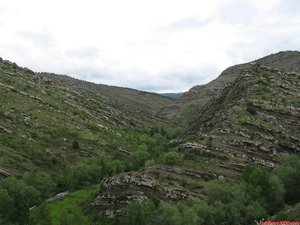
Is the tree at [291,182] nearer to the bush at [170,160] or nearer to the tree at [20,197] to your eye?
the bush at [170,160]

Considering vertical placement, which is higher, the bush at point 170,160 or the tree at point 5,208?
the bush at point 170,160

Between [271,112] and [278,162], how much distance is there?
70.0 ft

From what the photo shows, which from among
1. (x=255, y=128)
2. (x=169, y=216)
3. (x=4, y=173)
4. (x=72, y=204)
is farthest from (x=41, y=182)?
(x=255, y=128)

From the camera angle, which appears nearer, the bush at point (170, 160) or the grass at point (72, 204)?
the grass at point (72, 204)

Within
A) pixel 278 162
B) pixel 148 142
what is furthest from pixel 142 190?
pixel 148 142

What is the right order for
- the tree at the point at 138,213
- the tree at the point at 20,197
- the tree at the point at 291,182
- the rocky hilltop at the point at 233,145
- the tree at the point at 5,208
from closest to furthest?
the tree at the point at 138,213 < the tree at the point at 5,208 < the tree at the point at 20,197 < the tree at the point at 291,182 < the rocky hilltop at the point at 233,145

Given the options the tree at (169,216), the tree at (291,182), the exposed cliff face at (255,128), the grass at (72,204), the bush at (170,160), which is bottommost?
the grass at (72,204)

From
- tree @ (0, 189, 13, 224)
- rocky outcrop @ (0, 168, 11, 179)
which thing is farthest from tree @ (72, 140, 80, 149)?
tree @ (0, 189, 13, 224)

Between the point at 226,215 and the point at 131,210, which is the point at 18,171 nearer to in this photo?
the point at 131,210

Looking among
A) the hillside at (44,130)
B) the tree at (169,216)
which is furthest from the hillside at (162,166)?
the hillside at (44,130)

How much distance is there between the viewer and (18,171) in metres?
118

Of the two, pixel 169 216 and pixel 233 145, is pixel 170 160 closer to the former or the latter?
pixel 233 145

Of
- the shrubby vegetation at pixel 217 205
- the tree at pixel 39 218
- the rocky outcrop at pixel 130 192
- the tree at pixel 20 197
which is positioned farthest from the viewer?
the rocky outcrop at pixel 130 192

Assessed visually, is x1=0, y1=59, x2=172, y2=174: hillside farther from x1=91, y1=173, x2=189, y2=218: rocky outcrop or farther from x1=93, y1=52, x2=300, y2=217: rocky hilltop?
x1=91, y1=173, x2=189, y2=218: rocky outcrop
